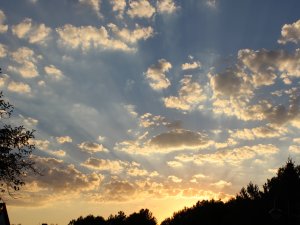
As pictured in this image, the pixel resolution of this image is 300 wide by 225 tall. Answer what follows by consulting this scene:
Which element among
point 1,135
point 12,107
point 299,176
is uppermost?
point 299,176

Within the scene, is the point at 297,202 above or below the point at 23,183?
above

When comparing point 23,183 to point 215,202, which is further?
point 215,202

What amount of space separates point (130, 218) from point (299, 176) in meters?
87.7

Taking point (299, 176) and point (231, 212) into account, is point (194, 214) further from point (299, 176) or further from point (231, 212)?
point (299, 176)

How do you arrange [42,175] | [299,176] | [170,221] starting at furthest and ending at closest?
[170,221], [299,176], [42,175]

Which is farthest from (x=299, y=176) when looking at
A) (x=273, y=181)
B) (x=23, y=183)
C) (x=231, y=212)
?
(x=23, y=183)

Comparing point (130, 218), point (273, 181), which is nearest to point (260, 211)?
point (273, 181)

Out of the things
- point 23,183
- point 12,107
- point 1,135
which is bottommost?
point 23,183

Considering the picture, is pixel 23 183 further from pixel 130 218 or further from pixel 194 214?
pixel 130 218

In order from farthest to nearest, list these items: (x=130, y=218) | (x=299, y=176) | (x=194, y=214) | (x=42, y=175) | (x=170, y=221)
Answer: (x=130, y=218)
(x=170, y=221)
(x=194, y=214)
(x=299, y=176)
(x=42, y=175)

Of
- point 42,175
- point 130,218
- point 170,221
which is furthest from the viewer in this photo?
point 130,218

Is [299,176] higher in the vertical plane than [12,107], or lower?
higher

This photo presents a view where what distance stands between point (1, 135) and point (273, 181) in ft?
232

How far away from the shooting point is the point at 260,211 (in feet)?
257
